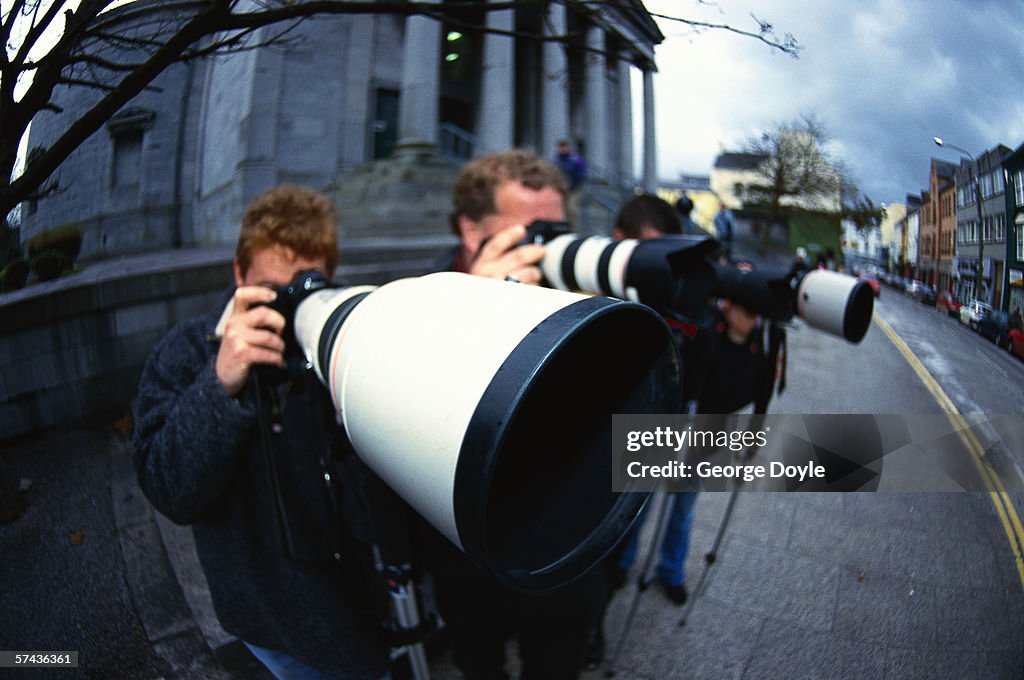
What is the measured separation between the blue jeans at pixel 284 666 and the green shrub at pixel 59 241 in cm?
73

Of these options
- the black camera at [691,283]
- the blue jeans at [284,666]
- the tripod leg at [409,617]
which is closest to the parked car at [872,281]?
the black camera at [691,283]

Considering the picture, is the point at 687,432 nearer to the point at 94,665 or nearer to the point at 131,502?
the point at 94,665

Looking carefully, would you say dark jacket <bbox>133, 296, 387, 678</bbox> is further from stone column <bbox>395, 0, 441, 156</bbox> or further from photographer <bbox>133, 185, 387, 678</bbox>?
stone column <bbox>395, 0, 441, 156</bbox>

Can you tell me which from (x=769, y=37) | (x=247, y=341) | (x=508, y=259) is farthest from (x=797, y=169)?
(x=247, y=341)

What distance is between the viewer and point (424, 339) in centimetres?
50

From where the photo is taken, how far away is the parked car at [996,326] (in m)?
0.68

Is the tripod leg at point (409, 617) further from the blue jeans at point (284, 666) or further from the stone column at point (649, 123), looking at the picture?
the stone column at point (649, 123)

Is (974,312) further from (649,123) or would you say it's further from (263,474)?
(263,474)

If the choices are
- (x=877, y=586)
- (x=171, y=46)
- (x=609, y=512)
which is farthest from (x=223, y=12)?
Answer: (x=877, y=586)

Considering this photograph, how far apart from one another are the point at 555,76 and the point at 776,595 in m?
1.07

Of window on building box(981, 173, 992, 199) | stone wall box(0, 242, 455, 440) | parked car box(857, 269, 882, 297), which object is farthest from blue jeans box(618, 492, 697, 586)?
stone wall box(0, 242, 455, 440)

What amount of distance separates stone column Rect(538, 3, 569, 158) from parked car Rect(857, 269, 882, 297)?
0.64 meters

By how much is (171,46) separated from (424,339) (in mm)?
556

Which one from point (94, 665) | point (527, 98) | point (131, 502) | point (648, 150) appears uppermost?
point (527, 98)
